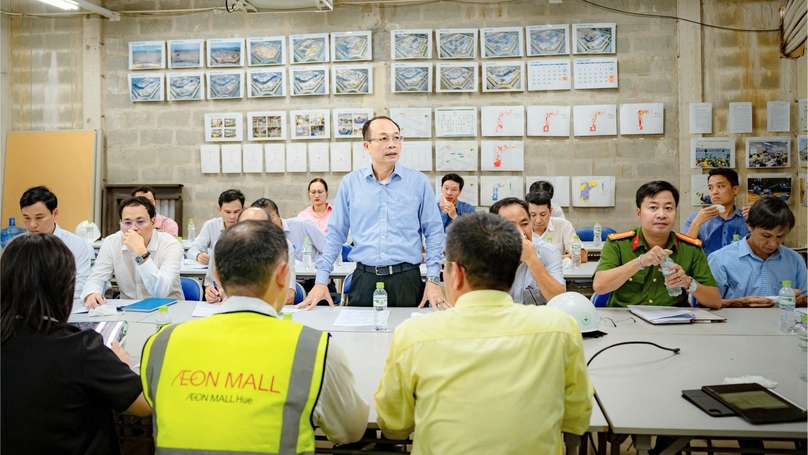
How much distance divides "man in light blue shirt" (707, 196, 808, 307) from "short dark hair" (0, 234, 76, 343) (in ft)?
10.3

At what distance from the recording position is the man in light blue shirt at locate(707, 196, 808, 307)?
295 centimetres

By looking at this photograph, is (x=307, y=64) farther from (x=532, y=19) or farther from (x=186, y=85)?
(x=532, y=19)

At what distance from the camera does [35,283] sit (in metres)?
1.59

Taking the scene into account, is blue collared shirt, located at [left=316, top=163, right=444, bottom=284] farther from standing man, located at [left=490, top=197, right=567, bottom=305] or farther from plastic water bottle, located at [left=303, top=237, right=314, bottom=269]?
plastic water bottle, located at [left=303, top=237, right=314, bottom=269]

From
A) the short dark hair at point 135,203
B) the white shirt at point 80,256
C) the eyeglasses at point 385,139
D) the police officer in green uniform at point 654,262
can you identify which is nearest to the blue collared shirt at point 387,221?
the eyeglasses at point 385,139

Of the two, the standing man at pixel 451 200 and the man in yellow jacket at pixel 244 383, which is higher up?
the standing man at pixel 451 200

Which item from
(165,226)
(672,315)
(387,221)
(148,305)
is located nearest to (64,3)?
(165,226)

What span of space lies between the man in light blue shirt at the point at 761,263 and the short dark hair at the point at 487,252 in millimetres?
2194

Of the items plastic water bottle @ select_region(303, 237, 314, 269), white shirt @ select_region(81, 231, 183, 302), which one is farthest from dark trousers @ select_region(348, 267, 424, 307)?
plastic water bottle @ select_region(303, 237, 314, 269)

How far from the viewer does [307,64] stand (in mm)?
6617

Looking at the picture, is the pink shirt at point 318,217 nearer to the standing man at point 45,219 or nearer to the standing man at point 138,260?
the standing man at point 138,260

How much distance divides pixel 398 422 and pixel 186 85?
634 cm

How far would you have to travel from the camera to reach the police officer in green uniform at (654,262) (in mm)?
2795

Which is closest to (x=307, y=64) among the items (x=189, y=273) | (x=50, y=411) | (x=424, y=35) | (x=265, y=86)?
(x=265, y=86)
